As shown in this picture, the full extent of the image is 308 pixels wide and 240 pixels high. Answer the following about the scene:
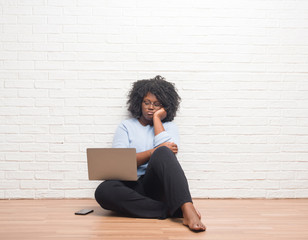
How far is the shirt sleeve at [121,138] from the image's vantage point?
2.57 m

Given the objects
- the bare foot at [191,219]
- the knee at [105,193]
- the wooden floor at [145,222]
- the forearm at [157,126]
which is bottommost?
the wooden floor at [145,222]

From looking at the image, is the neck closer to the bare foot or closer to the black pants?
the black pants

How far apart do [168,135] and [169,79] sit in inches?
24.8

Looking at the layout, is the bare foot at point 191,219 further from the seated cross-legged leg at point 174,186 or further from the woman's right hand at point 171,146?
the woman's right hand at point 171,146

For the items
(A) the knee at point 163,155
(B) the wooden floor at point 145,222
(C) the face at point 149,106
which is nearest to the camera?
(B) the wooden floor at point 145,222

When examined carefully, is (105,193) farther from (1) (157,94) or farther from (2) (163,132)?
(1) (157,94)

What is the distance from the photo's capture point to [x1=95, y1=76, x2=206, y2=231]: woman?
2.06 m

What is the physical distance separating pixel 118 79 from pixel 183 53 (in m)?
0.64

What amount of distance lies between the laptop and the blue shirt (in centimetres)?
33

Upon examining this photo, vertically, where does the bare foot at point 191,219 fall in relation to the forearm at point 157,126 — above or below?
below

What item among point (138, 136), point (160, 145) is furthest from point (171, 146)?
point (138, 136)

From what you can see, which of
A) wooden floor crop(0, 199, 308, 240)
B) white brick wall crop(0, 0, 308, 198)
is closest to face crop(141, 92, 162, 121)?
white brick wall crop(0, 0, 308, 198)

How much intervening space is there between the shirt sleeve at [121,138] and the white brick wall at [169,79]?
0.90 ft

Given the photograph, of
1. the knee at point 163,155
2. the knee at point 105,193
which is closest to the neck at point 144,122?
the knee at point 163,155
